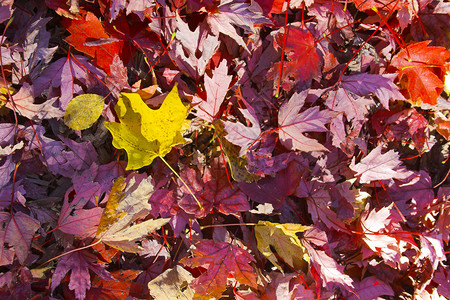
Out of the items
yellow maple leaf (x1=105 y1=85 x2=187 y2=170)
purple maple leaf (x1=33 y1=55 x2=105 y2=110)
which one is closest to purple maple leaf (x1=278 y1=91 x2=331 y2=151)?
yellow maple leaf (x1=105 y1=85 x2=187 y2=170)

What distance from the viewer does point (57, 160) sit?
82 centimetres

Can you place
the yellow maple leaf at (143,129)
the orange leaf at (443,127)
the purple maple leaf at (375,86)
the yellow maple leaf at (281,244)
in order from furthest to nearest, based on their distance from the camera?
the orange leaf at (443,127), the purple maple leaf at (375,86), the yellow maple leaf at (281,244), the yellow maple leaf at (143,129)

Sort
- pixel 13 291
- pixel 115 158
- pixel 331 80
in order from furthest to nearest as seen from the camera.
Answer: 1. pixel 331 80
2. pixel 115 158
3. pixel 13 291

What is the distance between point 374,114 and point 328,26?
0.34 metres

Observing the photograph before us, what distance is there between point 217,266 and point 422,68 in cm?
91

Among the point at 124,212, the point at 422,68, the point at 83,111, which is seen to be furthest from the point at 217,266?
the point at 422,68

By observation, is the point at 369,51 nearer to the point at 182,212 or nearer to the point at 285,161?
the point at 285,161

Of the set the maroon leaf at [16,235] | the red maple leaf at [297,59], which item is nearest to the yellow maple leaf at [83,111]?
the maroon leaf at [16,235]

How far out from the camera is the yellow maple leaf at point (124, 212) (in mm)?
760

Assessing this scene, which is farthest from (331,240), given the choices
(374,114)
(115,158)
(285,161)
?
(115,158)

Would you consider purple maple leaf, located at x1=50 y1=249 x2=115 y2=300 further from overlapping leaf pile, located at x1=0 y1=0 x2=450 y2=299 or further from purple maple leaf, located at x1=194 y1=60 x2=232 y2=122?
purple maple leaf, located at x1=194 y1=60 x2=232 y2=122

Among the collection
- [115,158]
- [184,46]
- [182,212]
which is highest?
[184,46]

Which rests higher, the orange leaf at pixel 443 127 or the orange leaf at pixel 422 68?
the orange leaf at pixel 422 68

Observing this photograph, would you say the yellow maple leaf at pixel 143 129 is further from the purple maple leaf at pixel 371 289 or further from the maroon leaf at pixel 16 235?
the purple maple leaf at pixel 371 289
